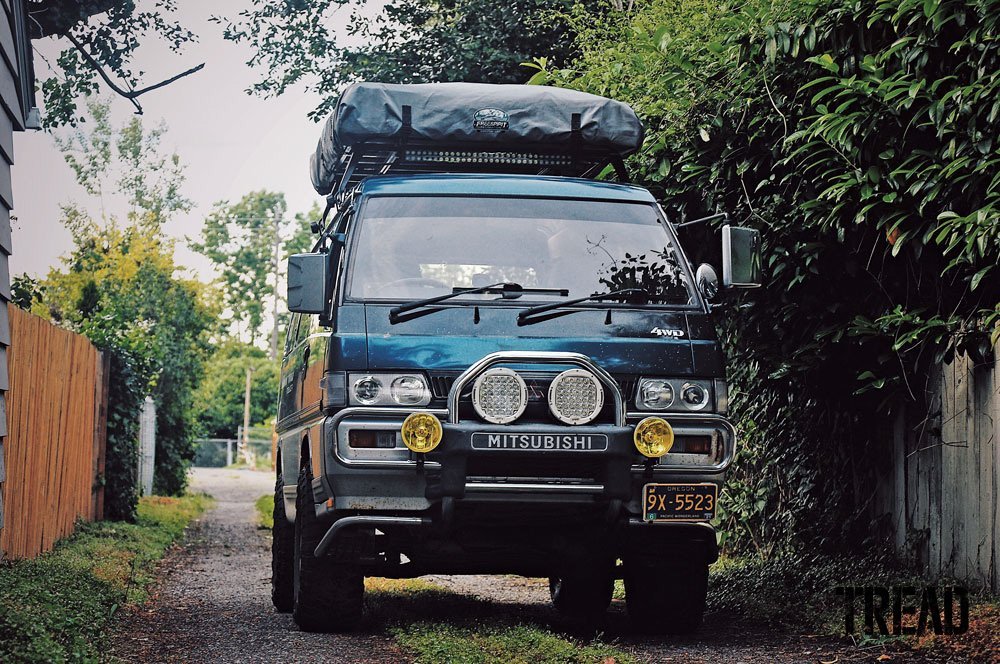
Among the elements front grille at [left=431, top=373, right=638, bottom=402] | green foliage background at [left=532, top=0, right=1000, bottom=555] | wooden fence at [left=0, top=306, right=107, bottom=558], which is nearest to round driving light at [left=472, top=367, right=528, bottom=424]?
front grille at [left=431, top=373, right=638, bottom=402]

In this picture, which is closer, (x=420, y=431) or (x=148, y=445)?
(x=420, y=431)

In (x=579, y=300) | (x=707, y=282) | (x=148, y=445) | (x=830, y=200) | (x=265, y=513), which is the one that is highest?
(x=830, y=200)

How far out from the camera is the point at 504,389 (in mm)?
6434

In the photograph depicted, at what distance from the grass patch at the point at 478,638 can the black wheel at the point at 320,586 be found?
0.91 feet

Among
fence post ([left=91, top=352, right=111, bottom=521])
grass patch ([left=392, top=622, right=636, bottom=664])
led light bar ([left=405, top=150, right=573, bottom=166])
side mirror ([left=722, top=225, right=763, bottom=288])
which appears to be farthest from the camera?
fence post ([left=91, top=352, right=111, bottom=521])

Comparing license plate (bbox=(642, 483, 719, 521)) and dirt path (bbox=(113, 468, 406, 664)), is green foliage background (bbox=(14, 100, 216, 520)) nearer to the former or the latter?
dirt path (bbox=(113, 468, 406, 664))

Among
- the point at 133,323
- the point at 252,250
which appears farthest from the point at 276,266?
the point at 133,323

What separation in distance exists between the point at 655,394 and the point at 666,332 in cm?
36

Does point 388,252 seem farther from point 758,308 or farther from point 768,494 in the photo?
point 768,494

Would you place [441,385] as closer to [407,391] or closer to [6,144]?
[407,391]

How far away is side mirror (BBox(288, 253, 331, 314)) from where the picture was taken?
7.04 m

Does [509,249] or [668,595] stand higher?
[509,249]

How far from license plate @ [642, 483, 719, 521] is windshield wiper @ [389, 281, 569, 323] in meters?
1.18

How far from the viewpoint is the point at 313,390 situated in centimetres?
735
